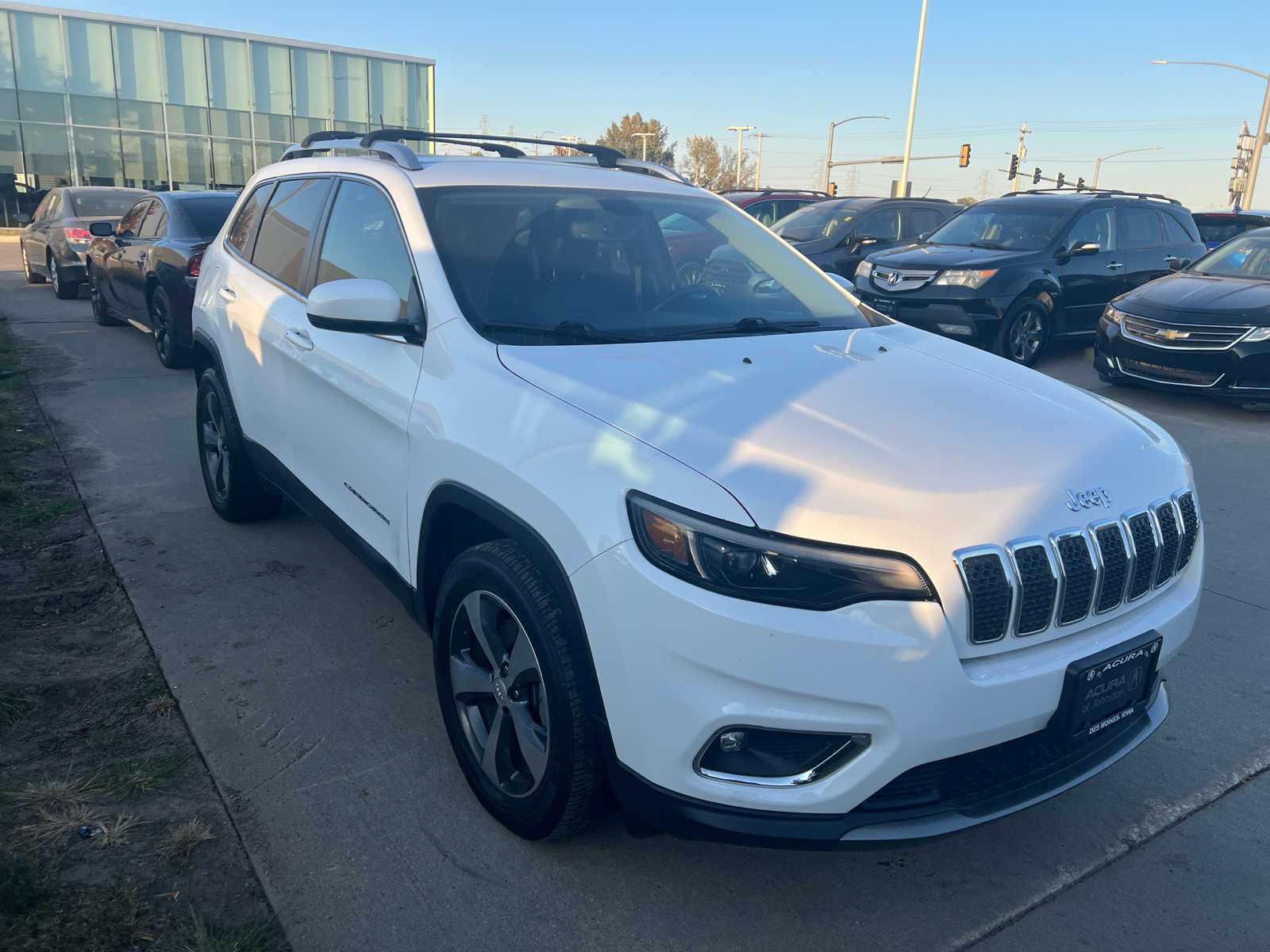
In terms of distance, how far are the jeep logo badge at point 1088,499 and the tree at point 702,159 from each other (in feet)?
251

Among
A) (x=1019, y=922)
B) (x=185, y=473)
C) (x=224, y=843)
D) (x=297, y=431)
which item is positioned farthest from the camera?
(x=185, y=473)

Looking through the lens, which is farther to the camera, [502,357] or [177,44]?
[177,44]

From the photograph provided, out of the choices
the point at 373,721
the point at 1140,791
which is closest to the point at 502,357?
the point at 373,721

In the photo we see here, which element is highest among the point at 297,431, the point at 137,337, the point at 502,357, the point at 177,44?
the point at 177,44

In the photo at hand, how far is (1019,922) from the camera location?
2.38 m

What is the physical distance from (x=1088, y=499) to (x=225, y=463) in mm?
3943

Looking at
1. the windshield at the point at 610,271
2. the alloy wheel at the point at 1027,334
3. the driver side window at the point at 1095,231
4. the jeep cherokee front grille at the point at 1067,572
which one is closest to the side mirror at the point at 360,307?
the windshield at the point at 610,271

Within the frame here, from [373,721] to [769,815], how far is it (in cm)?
163

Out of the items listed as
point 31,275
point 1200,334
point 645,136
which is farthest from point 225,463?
point 645,136

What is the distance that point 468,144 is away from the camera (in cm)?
421

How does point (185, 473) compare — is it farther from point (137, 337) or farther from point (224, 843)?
point (137, 337)

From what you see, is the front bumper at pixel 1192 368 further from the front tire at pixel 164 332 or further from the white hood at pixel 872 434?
the front tire at pixel 164 332

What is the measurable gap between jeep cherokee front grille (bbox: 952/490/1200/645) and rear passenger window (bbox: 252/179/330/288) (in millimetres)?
2951

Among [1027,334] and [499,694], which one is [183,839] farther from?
[1027,334]
